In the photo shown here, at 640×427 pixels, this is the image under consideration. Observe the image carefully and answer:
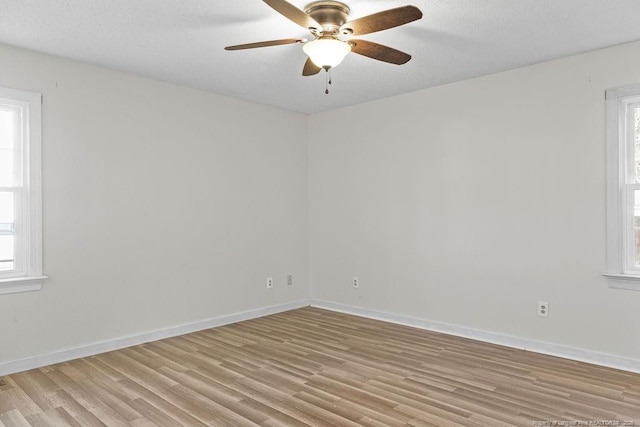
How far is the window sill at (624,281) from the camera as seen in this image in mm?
3332

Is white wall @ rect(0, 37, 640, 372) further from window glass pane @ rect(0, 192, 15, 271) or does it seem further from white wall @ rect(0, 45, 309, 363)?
window glass pane @ rect(0, 192, 15, 271)

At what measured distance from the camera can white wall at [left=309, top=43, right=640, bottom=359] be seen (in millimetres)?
3553

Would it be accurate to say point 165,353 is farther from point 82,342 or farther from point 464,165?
point 464,165

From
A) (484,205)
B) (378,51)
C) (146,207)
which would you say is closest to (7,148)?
(146,207)

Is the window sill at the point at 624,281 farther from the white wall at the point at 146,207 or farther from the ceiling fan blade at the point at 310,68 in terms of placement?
the white wall at the point at 146,207

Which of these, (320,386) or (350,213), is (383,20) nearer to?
(320,386)

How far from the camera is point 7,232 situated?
3.40 m

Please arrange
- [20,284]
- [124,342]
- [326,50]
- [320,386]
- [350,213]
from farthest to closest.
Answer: [350,213]
[124,342]
[20,284]
[320,386]
[326,50]

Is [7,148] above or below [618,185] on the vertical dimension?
above

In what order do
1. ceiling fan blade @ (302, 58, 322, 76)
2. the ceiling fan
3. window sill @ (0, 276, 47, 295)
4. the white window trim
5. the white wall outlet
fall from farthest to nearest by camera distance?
the white wall outlet → the white window trim → window sill @ (0, 276, 47, 295) → ceiling fan blade @ (302, 58, 322, 76) → the ceiling fan

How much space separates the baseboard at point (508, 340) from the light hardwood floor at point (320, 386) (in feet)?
0.42

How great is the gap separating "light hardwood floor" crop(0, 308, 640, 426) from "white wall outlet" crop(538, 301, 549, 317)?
1.17 ft

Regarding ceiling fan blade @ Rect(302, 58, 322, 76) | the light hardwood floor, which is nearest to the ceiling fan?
ceiling fan blade @ Rect(302, 58, 322, 76)

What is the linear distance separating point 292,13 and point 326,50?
1.21ft
